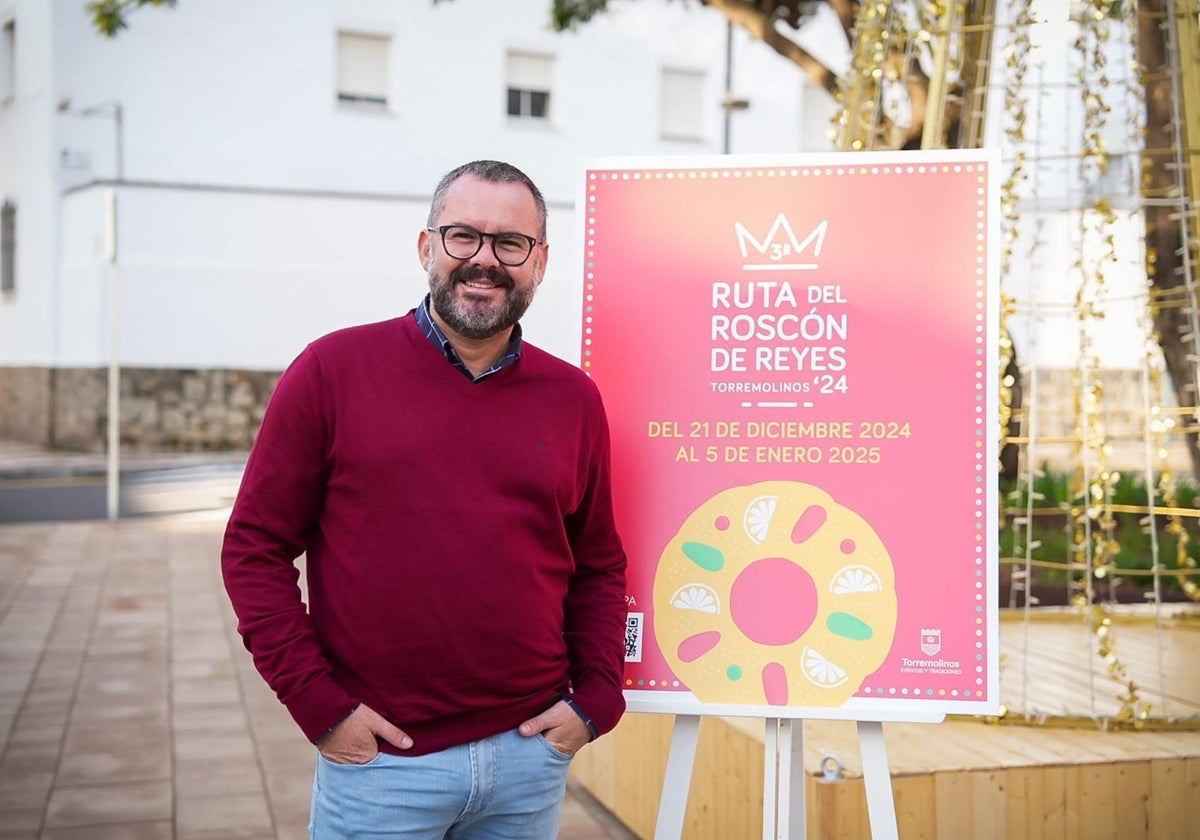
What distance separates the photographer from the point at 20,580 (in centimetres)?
796

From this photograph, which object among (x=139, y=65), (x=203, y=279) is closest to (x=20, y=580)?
(x=203, y=279)

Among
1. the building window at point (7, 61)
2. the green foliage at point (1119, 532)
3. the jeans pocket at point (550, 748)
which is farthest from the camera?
the building window at point (7, 61)

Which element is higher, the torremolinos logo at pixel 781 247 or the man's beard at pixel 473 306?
the torremolinos logo at pixel 781 247

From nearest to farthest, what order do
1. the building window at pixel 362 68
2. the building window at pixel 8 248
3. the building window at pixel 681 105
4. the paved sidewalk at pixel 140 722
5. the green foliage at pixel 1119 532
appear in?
the paved sidewalk at pixel 140 722 < the green foliage at pixel 1119 532 < the building window at pixel 362 68 < the building window at pixel 681 105 < the building window at pixel 8 248

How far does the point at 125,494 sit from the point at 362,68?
764cm

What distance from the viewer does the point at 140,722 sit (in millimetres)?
4977

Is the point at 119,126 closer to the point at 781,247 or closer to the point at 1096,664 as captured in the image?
the point at 1096,664

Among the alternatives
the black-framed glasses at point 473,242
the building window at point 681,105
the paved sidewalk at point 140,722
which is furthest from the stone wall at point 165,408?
the black-framed glasses at point 473,242

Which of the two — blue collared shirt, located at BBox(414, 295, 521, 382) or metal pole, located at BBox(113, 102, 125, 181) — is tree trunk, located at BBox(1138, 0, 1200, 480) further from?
metal pole, located at BBox(113, 102, 125, 181)

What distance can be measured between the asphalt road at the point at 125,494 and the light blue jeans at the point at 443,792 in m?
9.82

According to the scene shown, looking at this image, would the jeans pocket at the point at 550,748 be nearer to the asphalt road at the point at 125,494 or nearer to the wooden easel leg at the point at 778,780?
the wooden easel leg at the point at 778,780

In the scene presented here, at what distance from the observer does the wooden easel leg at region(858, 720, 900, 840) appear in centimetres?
229

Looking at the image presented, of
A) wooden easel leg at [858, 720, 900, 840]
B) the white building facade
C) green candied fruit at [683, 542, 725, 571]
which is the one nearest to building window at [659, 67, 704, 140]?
the white building facade

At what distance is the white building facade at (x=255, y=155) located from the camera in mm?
16859
